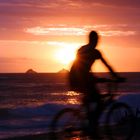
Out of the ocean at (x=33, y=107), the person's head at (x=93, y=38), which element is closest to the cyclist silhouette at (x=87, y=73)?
the person's head at (x=93, y=38)

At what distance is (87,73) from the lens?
10234 millimetres

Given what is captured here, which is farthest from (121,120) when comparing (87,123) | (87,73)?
(87,73)

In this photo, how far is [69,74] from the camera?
10.1 metres

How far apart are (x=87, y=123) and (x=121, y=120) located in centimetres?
85

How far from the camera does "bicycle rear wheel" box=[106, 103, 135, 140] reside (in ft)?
35.5

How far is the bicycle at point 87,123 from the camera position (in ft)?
34.0

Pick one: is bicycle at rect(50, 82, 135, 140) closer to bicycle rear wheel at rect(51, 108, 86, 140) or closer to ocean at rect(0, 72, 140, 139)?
bicycle rear wheel at rect(51, 108, 86, 140)

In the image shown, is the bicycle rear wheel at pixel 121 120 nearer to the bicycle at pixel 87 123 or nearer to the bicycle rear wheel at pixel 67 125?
the bicycle at pixel 87 123

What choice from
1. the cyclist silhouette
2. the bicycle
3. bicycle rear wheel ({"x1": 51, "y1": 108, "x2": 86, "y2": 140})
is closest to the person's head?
the cyclist silhouette

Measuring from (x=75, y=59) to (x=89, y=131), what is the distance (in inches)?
57.4

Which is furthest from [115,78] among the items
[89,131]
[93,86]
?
[89,131]

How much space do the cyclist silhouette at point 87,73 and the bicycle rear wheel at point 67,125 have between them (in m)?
0.27

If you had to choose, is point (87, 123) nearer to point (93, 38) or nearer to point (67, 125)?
point (67, 125)

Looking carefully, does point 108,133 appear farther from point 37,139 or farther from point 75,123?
point 37,139
